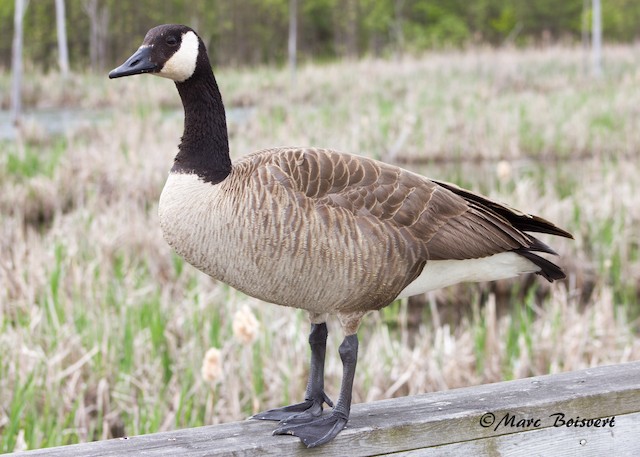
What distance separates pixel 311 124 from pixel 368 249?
819cm

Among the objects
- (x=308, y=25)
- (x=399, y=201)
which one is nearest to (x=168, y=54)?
(x=399, y=201)

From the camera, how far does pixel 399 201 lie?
1.71 meters

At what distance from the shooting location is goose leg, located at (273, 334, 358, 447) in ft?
5.29

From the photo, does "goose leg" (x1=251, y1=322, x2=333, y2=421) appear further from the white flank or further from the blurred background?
the blurred background

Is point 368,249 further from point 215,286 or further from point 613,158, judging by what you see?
point 613,158

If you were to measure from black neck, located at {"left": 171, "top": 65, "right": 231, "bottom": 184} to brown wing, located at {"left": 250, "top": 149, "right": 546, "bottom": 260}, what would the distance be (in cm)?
12

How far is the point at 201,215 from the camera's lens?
1.58 m

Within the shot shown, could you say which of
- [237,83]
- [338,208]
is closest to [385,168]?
[338,208]

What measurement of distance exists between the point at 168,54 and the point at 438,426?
0.97m

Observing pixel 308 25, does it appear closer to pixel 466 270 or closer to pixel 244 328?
pixel 244 328

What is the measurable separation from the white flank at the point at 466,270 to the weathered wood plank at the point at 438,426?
262mm

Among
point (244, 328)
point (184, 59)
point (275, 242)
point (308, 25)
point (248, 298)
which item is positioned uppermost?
point (308, 25)

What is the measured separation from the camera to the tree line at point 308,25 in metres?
20.0

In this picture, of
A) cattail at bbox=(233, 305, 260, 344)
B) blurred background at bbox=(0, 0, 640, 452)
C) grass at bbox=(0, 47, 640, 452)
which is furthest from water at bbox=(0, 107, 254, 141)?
cattail at bbox=(233, 305, 260, 344)
